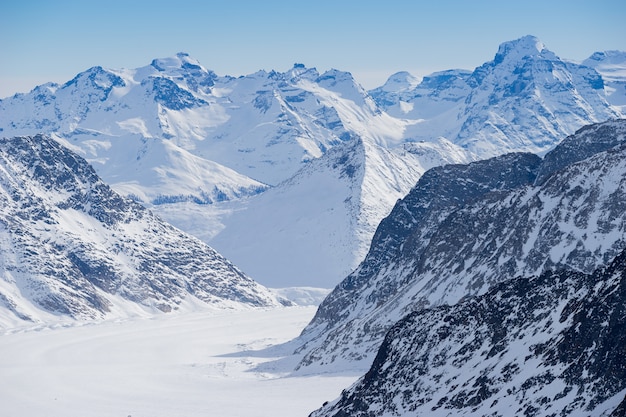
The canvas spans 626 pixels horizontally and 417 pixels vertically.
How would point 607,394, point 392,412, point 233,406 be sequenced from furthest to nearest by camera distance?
point 233,406, point 392,412, point 607,394

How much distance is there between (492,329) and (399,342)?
541 inches

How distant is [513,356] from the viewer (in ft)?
365

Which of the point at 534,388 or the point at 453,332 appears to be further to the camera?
the point at 453,332

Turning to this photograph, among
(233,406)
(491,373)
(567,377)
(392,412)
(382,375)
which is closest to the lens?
(567,377)

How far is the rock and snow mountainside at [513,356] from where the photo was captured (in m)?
96.7

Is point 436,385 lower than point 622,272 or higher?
lower

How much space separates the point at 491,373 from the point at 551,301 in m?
11.6

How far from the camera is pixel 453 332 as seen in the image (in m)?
126

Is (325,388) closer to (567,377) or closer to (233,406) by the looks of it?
(233,406)

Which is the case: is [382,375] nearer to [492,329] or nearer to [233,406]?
[492,329]

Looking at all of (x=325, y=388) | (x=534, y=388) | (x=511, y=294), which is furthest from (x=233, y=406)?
(x=534, y=388)

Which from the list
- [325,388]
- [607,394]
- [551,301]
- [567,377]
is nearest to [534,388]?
[567,377]

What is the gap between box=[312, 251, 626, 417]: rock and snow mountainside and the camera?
3806 inches

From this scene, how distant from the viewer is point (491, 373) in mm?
111188
